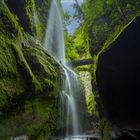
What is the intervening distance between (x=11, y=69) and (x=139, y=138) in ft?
17.5

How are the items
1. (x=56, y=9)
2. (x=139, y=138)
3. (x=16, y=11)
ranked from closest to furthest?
(x=139, y=138) < (x=16, y=11) < (x=56, y=9)

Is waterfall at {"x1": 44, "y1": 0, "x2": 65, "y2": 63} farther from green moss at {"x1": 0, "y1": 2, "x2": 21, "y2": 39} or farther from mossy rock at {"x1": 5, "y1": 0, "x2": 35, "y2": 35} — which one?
green moss at {"x1": 0, "y1": 2, "x2": 21, "y2": 39}

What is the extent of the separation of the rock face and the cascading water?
606 centimetres

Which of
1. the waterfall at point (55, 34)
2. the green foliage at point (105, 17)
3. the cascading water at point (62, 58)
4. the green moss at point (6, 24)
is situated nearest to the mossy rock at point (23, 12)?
the cascading water at point (62, 58)

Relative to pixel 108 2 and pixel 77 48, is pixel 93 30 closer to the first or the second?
pixel 108 2

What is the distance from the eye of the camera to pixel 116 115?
6.67 meters

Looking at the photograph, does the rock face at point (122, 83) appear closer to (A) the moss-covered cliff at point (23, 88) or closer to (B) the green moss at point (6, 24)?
(A) the moss-covered cliff at point (23, 88)

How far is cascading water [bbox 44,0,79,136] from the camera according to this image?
13.2 m

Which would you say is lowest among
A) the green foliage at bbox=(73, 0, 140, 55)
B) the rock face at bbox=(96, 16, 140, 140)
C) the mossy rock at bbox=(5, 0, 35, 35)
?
the rock face at bbox=(96, 16, 140, 140)

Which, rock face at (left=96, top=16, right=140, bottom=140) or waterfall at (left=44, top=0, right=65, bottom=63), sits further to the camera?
waterfall at (left=44, top=0, right=65, bottom=63)

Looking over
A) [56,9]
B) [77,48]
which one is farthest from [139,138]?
[77,48]

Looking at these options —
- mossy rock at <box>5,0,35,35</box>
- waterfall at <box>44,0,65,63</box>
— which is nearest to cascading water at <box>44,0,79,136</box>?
waterfall at <box>44,0,65,63</box>

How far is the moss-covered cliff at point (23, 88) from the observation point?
841 centimetres

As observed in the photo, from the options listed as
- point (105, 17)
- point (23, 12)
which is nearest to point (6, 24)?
point (105, 17)
